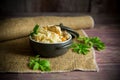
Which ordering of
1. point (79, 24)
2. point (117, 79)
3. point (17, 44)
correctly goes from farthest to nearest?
point (79, 24) < point (17, 44) < point (117, 79)

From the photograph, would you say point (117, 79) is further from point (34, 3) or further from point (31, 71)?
point (34, 3)

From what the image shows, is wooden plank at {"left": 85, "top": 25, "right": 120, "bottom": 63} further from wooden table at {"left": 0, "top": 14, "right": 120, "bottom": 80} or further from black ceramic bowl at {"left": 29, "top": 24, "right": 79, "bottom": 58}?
black ceramic bowl at {"left": 29, "top": 24, "right": 79, "bottom": 58}

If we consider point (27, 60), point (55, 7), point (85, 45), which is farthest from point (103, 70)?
point (55, 7)

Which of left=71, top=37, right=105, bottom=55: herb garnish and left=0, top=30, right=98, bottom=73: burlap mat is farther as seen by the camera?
left=71, top=37, right=105, bottom=55: herb garnish

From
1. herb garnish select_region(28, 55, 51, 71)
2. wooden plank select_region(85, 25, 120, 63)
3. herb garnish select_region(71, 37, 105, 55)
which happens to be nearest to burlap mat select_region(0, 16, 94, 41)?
wooden plank select_region(85, 25, 120, 63)

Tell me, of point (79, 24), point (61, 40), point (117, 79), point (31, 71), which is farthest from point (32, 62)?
point (79, 24)

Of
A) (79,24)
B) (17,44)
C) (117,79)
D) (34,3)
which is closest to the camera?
(117,79)
